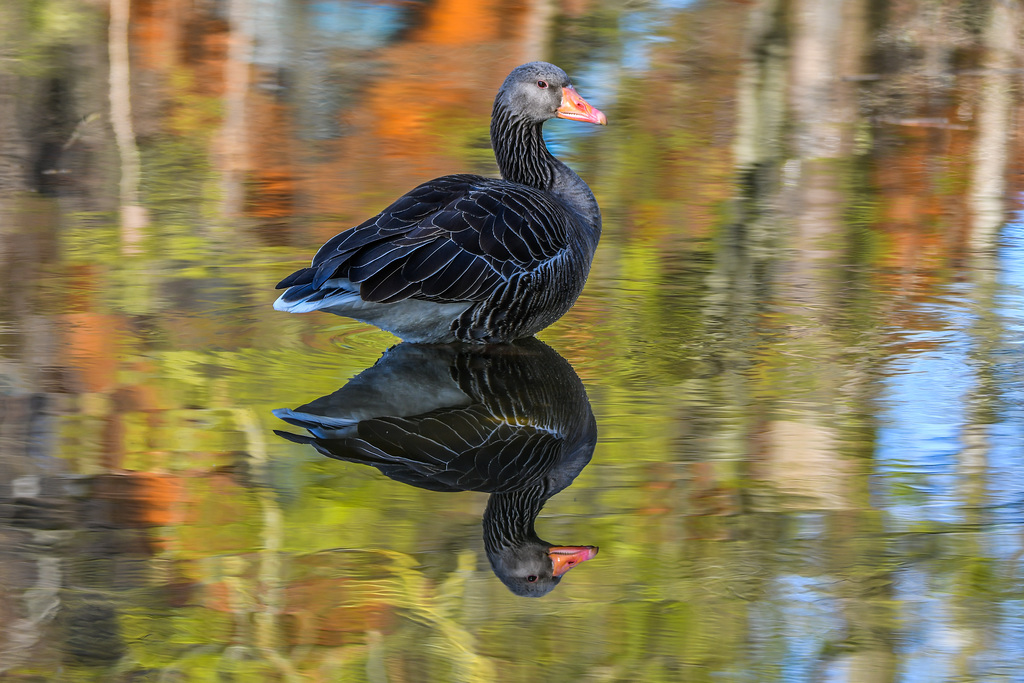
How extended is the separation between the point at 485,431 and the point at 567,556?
1283mm

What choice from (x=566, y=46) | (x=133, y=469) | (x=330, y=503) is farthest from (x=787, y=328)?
(x=566, y=46)

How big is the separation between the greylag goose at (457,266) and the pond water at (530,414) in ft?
0.84

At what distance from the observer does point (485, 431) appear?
585cm

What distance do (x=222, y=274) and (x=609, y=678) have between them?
475cm

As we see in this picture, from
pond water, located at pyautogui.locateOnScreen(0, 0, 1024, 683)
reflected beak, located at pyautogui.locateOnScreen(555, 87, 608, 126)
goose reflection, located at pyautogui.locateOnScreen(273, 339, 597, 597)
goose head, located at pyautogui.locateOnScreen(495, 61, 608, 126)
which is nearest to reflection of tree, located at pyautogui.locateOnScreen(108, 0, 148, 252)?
pond water, located at pyautogui.locateOnScreen(0, 0, 1024, 683)

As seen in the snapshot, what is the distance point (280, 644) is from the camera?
162 inches

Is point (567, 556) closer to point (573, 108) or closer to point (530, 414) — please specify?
point (530, 414)

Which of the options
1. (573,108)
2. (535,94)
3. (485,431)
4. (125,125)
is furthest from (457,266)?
(125,125)

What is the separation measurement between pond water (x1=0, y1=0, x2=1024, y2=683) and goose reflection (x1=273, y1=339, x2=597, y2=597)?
3 cm

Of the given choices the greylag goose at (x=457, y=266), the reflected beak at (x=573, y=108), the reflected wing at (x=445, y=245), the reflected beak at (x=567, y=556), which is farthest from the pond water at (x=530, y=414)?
the reflected beak at (x=573, y=108)

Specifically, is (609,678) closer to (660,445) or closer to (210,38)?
(660,445)

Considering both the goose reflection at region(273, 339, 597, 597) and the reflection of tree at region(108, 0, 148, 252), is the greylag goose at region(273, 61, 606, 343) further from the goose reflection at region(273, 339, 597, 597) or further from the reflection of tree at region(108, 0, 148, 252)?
the reflection of tree at region(108, 0, 148, 252)

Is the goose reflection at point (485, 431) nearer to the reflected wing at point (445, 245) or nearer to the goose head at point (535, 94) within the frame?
the reflected wing at point (445, 245)

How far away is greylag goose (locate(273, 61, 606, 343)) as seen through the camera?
6.35 m
